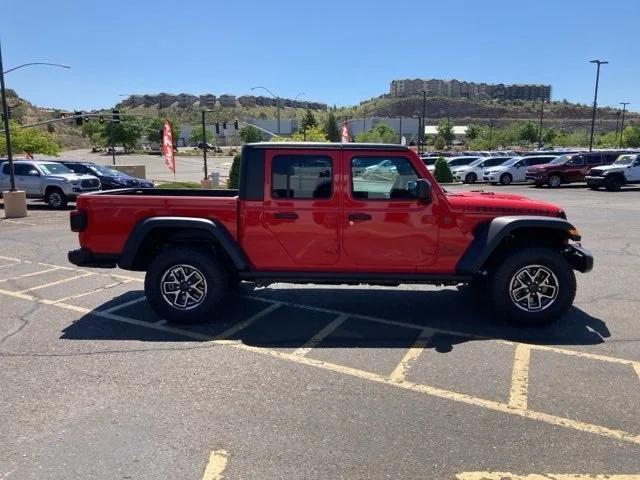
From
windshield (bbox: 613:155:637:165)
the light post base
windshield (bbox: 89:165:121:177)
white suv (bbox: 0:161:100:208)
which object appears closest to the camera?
the light post base

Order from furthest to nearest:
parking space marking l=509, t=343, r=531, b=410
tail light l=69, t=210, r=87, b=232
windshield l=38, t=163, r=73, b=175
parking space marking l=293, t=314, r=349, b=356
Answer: windshield l=38, t=163, r=73, b=175, tail light l=69, t=210, r=87, b=232, parking space marking l=293, t=314, r=349, b=356, parking space marking l=509, t=343, r=531, b=410

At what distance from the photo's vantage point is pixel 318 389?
4.21 meters

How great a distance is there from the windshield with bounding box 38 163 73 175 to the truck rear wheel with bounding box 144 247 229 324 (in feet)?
50.6

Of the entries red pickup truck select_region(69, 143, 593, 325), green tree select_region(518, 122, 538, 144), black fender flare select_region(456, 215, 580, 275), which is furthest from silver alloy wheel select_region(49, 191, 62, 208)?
green tree select_region(518, 122, 538, 144)

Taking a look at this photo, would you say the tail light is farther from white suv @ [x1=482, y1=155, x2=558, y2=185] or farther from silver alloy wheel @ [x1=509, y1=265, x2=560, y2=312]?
white suv @ [x1=482, y1=155, x2=558, y2=185]

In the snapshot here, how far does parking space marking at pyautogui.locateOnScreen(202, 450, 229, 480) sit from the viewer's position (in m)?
3.06

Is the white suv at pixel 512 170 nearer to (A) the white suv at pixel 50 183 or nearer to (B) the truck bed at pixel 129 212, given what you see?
(A) the white suv at pixel 50 183

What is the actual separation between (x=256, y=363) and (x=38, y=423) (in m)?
1.72

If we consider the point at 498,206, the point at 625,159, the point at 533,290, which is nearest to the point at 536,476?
the point at 533,290

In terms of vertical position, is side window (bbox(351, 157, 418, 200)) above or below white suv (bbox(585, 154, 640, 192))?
above

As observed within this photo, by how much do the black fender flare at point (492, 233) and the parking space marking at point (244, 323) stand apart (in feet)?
7.18

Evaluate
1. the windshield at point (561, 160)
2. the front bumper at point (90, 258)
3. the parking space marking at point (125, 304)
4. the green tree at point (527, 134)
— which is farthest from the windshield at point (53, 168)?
the green tree at point (527, 134)

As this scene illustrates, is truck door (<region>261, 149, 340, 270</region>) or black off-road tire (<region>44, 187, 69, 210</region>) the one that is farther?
black off-road tire (<region>44, 187, 69, 210</region>)

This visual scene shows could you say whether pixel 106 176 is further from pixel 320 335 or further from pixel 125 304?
pixel 320 335
